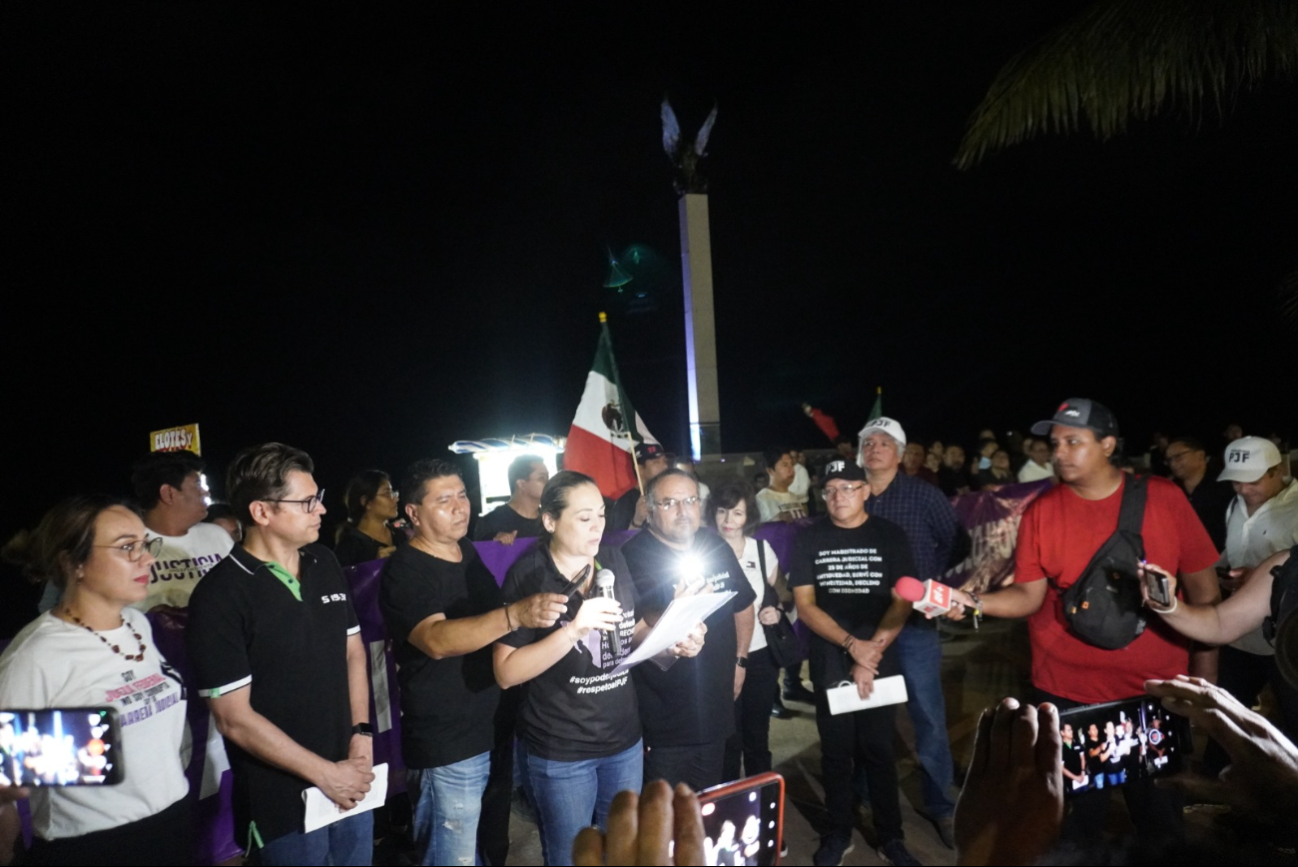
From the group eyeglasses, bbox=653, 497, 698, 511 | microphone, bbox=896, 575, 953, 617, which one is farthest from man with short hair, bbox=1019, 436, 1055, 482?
eyeglasses, bbox=653, 497, 698, 511

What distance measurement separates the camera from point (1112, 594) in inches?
123

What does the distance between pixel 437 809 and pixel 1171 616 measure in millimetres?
3013

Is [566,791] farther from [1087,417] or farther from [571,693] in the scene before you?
[1087,417]

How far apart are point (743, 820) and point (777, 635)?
2.97 m

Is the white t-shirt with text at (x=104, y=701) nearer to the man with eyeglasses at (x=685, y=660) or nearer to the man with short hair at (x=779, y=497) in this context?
the man with eyeglasses at (x=685, y=660)

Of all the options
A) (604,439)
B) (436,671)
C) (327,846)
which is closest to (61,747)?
(327,846)

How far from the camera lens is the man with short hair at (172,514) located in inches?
151

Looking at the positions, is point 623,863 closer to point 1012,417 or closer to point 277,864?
point 277,864

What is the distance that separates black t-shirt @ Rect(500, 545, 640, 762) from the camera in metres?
2.78

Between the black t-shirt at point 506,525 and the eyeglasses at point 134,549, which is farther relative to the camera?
the black t-shirt at point 506,525

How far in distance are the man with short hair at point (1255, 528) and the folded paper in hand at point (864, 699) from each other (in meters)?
1.94

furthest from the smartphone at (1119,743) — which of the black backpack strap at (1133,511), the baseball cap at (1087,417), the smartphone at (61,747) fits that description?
the smartphone at (61,747)

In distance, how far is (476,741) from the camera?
308cm

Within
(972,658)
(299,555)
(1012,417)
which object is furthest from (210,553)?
(1012,417)
